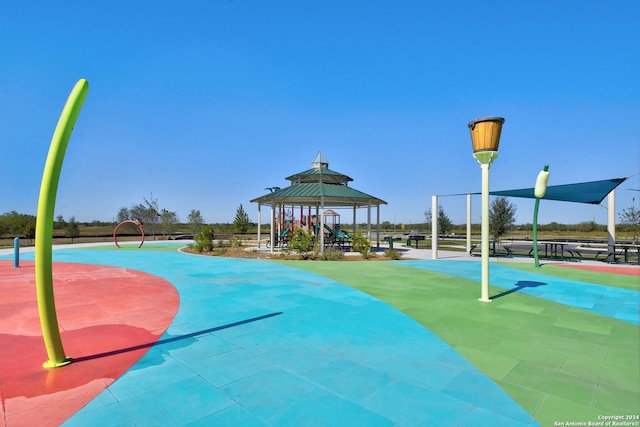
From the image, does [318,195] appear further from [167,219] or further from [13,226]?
[13,226]

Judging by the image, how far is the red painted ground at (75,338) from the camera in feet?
10.3

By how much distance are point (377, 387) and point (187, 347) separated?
8.53ft

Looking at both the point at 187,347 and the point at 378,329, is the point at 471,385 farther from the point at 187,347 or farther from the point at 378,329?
the point at 187,347

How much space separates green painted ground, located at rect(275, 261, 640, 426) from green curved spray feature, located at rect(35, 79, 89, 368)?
16.3ft

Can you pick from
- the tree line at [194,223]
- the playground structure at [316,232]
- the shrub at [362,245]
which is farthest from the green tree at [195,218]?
the shrub at [362,245]

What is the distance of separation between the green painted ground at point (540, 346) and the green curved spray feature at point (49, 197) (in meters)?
4.98

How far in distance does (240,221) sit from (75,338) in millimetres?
32703

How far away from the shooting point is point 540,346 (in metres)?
4.68

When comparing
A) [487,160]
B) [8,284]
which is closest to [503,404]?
[487,160]

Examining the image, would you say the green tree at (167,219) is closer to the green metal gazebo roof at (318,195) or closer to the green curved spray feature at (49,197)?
the green metal gazebo roof at (318,195)

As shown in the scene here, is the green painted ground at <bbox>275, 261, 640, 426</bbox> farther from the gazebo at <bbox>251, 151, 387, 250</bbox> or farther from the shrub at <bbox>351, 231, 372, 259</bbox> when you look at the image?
the gazebo at <bbox>251, 151, 387, 250</bbox>

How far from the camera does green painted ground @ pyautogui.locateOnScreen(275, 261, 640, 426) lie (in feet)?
10.7

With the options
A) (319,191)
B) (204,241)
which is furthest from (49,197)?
(319,191)

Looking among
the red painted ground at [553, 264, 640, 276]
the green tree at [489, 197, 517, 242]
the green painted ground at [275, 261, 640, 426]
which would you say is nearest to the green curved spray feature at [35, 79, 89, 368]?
the green painted ground at [275, 261, 640, 426]
